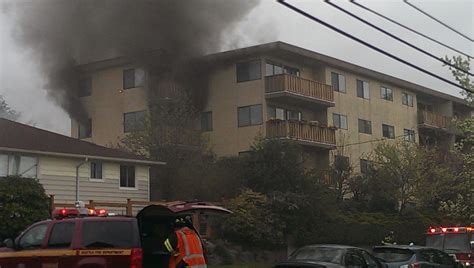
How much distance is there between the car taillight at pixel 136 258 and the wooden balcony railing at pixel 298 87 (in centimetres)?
2271

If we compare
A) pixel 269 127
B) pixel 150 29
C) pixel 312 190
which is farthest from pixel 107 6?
pixel 312 190

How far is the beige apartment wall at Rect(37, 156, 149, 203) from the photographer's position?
24547 mm

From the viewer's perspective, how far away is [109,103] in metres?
34.8

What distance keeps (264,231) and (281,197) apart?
6.29ft

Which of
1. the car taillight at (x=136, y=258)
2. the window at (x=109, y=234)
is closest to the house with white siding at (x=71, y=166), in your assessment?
the window at (x=109, y=234)

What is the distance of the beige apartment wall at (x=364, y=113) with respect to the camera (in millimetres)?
36688

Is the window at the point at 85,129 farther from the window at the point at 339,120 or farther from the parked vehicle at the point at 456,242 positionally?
the parked vehicle at the point at 456,242

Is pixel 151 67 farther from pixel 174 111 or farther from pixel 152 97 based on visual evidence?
pixel 174 111

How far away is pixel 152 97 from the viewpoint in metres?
31.8

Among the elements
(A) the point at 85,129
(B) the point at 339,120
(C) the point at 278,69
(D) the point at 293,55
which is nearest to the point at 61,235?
(C) the point at 278,69

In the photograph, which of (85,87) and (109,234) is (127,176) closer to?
(85,87)

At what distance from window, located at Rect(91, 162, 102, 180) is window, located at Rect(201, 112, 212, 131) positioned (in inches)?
341

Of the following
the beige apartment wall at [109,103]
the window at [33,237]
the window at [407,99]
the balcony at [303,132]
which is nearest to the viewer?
the window at [33,237]

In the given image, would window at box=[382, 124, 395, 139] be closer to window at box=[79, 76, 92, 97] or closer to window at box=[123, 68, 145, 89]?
window at box=[123, 68, 145, 89]
